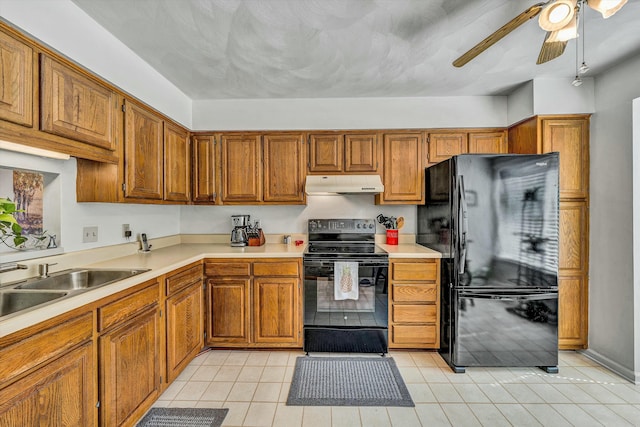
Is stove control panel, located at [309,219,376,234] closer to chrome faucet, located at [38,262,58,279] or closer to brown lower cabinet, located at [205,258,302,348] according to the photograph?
brown lower cabinet, located at [205,258,302,348]

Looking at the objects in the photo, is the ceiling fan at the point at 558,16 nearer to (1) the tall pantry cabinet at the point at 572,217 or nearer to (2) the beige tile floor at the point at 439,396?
(1) the tall pantry cabinet at the point at 572,217

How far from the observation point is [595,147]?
2678mm

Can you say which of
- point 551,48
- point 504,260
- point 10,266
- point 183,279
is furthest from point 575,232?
point 10,266

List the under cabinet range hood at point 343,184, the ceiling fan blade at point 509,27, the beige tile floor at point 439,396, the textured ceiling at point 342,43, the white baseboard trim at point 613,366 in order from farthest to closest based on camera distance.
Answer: the under cabinet range hood at point 343,184 → the white baseboard trim at point 613,366 → the beige tile floor at point 439,396 → the textured ceiling at point 342,43 → the ceiling fan blade at point 509,27

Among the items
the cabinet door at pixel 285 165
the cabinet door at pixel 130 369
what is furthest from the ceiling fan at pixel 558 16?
the cabinet door at pixel 130 369

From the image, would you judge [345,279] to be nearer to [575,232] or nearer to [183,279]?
[183,279]

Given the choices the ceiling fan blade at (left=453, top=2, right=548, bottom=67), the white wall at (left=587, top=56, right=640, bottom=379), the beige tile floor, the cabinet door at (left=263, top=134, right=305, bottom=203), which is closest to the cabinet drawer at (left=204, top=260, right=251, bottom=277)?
the beige tile floor

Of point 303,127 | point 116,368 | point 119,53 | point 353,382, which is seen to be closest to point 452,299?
point 353,382

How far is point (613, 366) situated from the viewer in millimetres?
2477

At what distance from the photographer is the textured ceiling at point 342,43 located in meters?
1.79

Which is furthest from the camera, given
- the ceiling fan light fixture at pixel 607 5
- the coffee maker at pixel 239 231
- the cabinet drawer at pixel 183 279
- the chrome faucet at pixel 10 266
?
the coffee maker at pixel 239 231

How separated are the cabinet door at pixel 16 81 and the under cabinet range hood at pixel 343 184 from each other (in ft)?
6.81

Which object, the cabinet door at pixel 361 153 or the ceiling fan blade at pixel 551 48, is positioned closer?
the ceiling fan blade at pixel 551 48

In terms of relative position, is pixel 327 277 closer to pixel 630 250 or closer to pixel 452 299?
pixel 452 299
